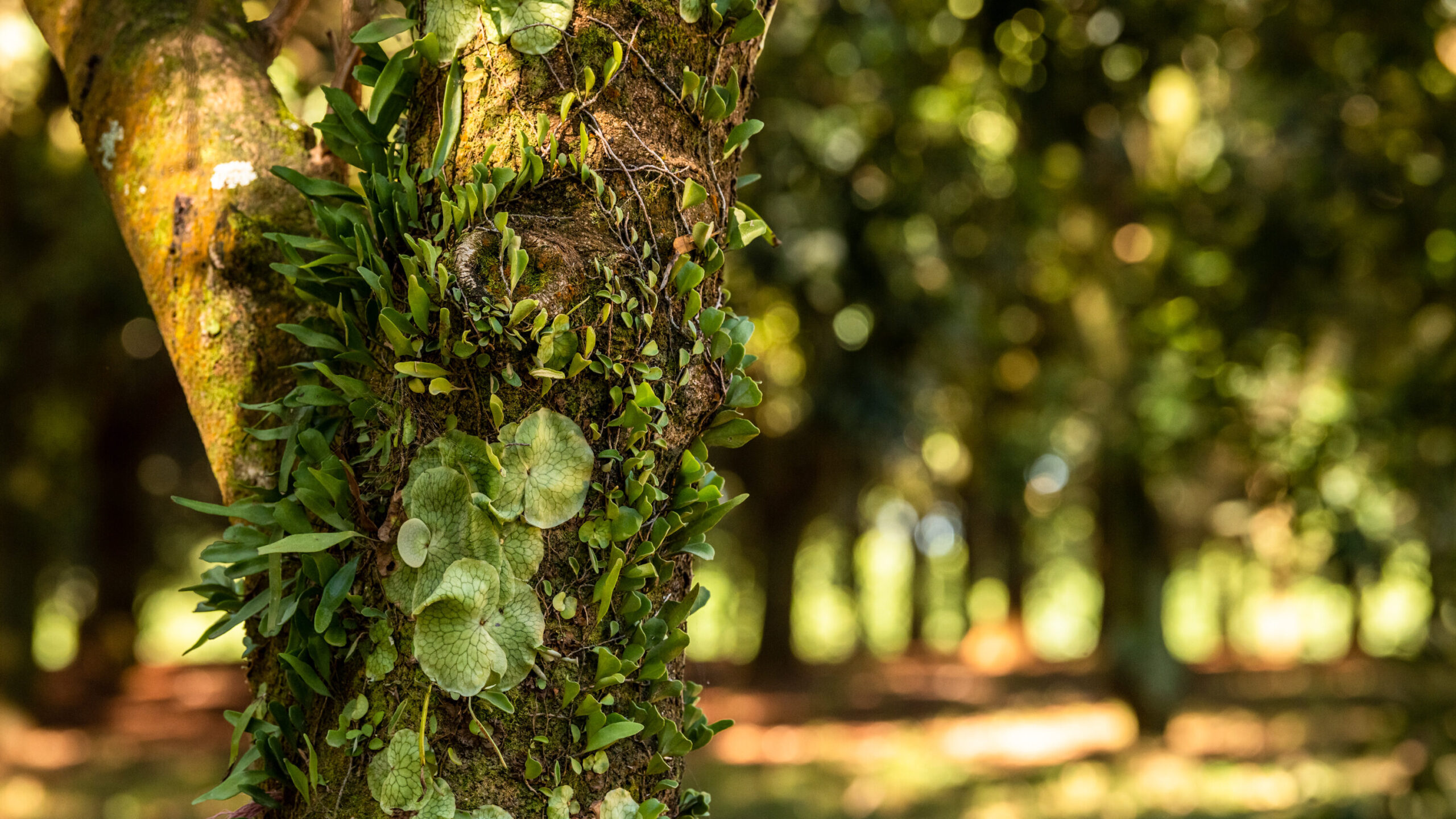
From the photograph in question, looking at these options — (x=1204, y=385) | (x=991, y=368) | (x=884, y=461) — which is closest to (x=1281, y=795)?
(x=1204, y=385)

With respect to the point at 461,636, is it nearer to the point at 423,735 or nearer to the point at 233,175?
the point at 423,735

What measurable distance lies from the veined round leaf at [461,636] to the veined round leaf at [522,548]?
33 mm

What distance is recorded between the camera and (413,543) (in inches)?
44.7

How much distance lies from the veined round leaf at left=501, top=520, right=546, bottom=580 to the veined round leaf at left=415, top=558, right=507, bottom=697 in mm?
33

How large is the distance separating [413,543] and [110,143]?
3.18 feet

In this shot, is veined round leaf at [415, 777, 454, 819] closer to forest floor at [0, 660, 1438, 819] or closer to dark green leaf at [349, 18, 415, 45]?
dark green leaf at [349, 18, 415, 45]

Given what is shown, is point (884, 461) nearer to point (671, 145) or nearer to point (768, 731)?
point (768, 731)

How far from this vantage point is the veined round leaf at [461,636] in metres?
1.11

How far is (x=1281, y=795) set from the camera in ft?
25.6

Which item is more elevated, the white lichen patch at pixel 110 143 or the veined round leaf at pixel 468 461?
the white lichen patch at pixel 110 143

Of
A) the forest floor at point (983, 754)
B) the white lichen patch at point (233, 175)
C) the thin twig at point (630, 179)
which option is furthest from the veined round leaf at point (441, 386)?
the forest floor at point (983, 754)

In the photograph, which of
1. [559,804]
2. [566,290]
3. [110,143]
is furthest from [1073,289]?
[559,804]

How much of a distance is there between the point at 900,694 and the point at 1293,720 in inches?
199

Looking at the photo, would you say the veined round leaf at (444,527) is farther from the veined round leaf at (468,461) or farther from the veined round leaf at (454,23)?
the veined round leaf at (454,23)
